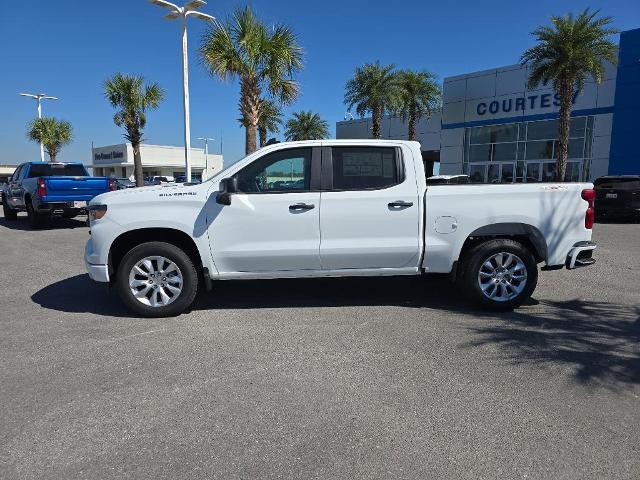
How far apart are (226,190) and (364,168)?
1.55 meters

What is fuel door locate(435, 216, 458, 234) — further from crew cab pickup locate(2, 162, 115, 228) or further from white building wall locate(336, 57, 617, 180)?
white building wall locate(336, 57, 617, 180)

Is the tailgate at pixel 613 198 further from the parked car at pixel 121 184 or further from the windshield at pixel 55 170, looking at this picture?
the parked car at pixel 121 184

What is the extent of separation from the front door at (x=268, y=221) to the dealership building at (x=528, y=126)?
2022 centimetres

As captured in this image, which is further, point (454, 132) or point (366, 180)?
point (454, 132)

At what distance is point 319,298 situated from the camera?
19.7 feet

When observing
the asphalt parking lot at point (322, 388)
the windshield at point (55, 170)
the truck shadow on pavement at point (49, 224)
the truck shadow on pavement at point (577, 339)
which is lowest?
the asphalt parking lot at point (322, 388)

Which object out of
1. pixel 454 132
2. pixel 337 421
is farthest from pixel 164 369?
pixel 454 132

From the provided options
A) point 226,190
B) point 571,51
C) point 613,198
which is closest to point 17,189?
point 226,190

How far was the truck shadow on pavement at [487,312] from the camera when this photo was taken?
157 inches

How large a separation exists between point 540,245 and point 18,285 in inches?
278

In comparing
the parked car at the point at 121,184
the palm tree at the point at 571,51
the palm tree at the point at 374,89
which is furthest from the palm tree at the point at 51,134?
the palm tree at the point at 571,51

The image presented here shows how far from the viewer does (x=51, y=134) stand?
1645 inches

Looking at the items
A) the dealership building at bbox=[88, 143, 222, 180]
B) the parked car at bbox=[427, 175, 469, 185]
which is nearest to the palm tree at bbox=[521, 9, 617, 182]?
the parked car at bbox=[427, 175, 469, 185]

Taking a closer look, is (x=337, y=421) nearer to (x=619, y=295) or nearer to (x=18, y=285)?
(x=619, y=295)
